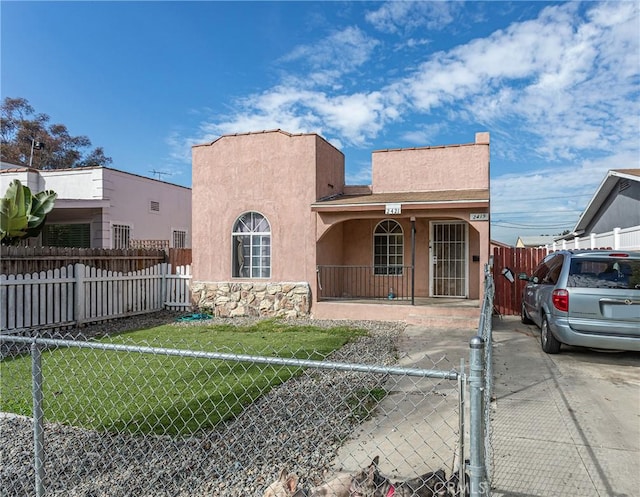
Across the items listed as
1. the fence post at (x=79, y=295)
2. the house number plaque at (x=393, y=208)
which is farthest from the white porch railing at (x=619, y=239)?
the fence post at (x=79, y=295)

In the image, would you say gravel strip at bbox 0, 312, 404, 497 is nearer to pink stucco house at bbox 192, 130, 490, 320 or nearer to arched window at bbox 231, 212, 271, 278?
pink stucco house at bbox 192, 130, 490, 320

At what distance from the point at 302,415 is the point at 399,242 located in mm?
9827

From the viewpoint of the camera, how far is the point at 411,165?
1352cm

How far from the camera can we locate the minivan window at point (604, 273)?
6621mm

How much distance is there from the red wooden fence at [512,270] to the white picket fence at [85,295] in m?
9.51

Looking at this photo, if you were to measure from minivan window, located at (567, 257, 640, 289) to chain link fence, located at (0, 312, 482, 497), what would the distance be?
2.96 meters

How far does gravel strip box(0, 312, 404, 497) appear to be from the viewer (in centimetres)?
342

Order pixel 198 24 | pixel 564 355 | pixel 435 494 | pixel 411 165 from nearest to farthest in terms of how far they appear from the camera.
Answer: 1. pixel 435 494
2. pixel 564 355
3. pixel 198 24
4. pixel 411 165

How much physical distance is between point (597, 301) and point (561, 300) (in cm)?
48

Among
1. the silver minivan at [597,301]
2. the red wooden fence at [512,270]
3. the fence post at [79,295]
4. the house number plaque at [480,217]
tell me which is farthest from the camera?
the red wooden fence at [512,270]

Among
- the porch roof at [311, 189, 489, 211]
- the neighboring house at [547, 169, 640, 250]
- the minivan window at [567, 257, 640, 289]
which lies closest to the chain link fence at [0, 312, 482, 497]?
the minivan window at [567, 257, 640, 289]

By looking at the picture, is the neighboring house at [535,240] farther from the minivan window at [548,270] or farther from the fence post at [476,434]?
the fence post at [476,434]

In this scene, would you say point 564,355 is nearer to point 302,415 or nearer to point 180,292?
point 302,415

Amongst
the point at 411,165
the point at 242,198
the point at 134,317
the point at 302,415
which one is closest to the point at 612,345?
the point at 302,415
